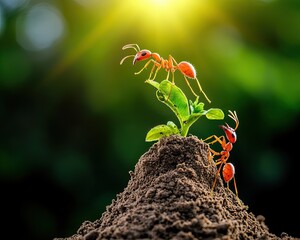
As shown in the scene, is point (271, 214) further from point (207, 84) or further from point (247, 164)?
point (207, 84)

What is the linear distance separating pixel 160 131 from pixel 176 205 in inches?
19.0

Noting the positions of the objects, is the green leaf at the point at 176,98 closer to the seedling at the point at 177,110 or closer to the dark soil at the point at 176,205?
the seedling at the point at 177,110

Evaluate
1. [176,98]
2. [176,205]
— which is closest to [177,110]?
[176,98]

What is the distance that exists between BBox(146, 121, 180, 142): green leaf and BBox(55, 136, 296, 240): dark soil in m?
0.04

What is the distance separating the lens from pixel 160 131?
2.27 meters

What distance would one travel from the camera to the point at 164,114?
5199mm

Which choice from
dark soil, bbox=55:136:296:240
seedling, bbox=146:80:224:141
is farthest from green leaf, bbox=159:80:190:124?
dark soil, bbox=55:136:296:240

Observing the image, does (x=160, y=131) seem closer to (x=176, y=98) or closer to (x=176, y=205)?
(x=176, y=98)

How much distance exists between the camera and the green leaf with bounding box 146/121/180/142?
2.26m

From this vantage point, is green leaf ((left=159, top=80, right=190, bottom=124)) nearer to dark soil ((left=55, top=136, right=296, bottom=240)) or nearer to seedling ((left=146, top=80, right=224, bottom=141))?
seedling ((left=146, top=80, right=224, bottom=141))

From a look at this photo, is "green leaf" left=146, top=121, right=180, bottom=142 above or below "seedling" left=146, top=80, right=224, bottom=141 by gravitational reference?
below

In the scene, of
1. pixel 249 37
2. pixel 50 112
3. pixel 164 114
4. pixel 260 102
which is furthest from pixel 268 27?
pixel 50 112

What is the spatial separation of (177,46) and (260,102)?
1.15 metres

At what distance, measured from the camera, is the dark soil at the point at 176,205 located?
5.82 feet
